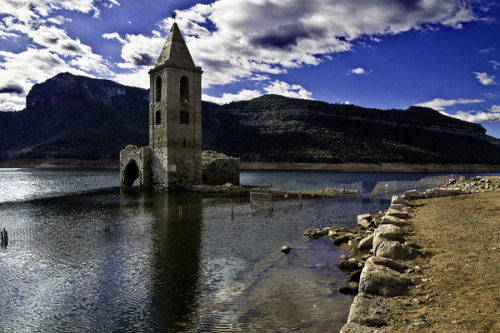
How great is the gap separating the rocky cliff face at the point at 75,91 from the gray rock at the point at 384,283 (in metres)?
165

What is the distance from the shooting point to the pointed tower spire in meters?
37.7

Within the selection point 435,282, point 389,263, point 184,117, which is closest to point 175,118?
point 184,117

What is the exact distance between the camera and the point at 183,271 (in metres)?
11.0

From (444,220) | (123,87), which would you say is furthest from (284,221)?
(123,87)

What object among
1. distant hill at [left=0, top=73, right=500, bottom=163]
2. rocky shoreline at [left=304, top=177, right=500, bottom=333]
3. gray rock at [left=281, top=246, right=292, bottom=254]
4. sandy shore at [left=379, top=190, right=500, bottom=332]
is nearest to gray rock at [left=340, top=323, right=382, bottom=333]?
rocky shoreline at [left=304, top=177, right=500, bottom=333]

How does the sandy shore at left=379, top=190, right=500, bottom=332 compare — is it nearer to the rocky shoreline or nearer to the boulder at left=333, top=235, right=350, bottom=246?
the rocky shoreline

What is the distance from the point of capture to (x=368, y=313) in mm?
6207

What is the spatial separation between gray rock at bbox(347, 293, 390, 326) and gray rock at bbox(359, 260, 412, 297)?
1.81ft

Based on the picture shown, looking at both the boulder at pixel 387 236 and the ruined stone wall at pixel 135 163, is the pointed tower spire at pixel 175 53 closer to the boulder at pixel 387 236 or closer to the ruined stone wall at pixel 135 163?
the ruined stone wall at pixel 135 163

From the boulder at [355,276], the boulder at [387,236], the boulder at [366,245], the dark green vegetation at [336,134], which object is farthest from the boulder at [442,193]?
the dark green vegetation at [336,134]

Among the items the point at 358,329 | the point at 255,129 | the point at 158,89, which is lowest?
the point at 358,329

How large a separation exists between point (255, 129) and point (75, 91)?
Result: 9534 cm

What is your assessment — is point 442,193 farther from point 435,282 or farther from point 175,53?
point 175,53

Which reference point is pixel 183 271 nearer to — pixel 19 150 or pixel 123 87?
pixel 19 150
